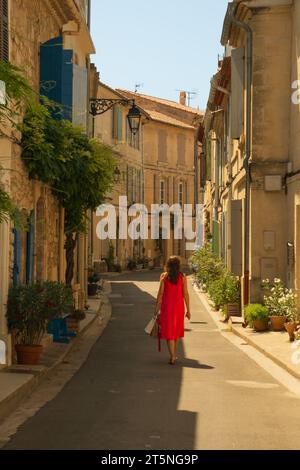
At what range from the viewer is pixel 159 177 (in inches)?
2306

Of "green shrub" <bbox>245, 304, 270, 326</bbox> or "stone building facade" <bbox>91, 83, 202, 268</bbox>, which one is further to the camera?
"stone building facade" <bbox>91, 83, 202, 268</bbox>

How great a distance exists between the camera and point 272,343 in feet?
51.8

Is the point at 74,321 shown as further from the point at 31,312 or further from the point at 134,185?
the point at 134,185

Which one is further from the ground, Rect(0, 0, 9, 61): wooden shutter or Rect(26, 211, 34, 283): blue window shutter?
Rect(0, 0, 9, 61): wooden shutter

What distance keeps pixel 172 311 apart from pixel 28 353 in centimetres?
259

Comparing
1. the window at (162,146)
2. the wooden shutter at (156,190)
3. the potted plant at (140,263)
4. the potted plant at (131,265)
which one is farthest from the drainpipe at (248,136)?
the window at (162,146)

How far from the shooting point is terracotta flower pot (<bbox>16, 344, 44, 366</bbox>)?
12328 mm

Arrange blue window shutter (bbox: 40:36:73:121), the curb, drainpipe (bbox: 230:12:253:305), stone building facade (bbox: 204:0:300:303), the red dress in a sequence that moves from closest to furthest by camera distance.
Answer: the curb → the red dress → blue window shutter (bbox: 40:36:73:121) → stone building facade (bbox: 204:0:300:303) → drainpipe (bbox: 230:12:253:305)

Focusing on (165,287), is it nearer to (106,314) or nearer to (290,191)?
(290,191)

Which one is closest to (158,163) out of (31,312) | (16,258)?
(16,258)

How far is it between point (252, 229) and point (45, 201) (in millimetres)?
5261

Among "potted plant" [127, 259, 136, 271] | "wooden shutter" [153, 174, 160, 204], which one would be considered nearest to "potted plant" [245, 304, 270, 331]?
"potted plant" [127, 259, 136, 271]

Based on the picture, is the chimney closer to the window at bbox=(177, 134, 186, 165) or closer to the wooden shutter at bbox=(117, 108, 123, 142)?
the window at bbox=(177, 134, 186, 165)

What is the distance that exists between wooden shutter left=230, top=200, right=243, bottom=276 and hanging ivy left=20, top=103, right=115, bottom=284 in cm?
374
